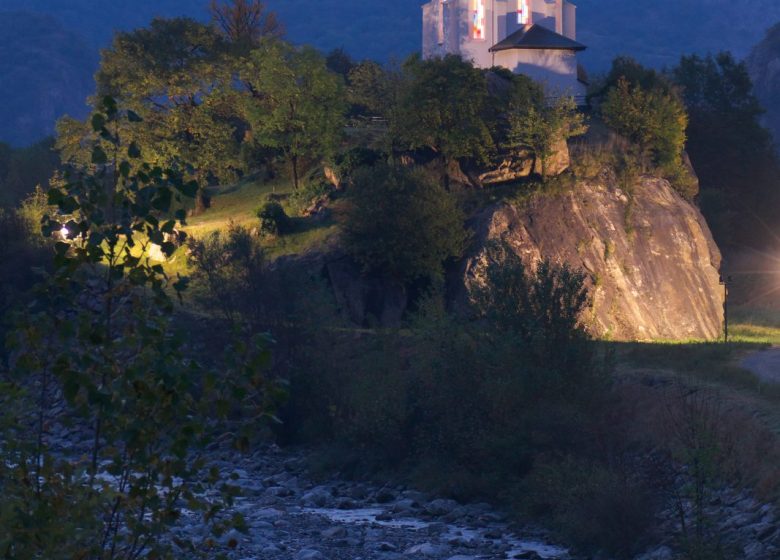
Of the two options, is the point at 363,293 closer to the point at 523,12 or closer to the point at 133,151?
the point at 523,12

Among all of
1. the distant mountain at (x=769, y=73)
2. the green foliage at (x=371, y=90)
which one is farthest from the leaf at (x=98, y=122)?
the distant mountain at (x=769, y=73)

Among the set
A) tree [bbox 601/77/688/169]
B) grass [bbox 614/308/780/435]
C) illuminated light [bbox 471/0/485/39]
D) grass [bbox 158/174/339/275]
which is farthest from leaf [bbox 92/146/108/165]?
illuminated light [bbox 471/0/485/39]

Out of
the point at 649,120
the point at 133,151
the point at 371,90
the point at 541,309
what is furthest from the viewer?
the point at 371,90

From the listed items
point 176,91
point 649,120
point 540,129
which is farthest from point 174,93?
point 649,120

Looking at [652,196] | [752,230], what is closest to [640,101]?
[652,196]

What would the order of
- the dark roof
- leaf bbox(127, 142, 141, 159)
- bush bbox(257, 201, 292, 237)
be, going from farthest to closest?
the dark roof
bush bbox(257, 201, 292, 237)
leaf bbox(127, 142, 141, 159)

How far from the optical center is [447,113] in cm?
4909

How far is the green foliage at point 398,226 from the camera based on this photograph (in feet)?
142

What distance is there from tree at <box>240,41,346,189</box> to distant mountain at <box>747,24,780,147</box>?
101415 millimetres

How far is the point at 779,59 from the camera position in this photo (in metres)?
149

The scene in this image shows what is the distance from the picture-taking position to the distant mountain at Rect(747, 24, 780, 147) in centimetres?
14538

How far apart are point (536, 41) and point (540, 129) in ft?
45.0

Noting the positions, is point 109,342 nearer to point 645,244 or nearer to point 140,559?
point 140,559

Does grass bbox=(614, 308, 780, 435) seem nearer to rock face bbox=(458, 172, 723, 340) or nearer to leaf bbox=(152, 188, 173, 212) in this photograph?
rock face bbox=(458, 172, 723, 340)
